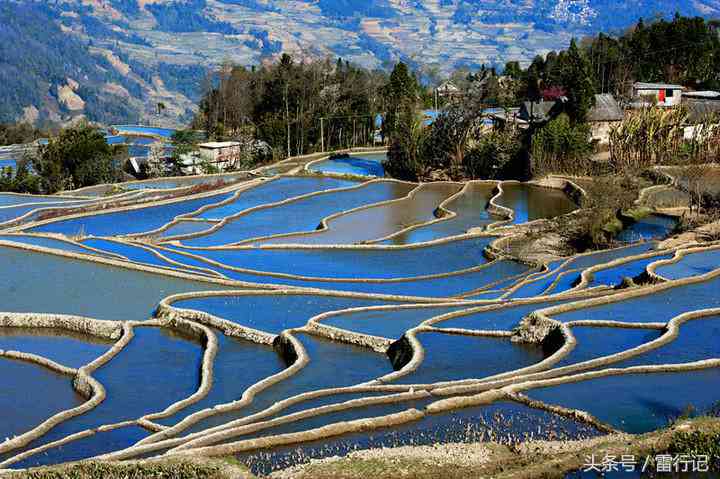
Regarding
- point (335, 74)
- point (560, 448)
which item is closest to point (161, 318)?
point (560, 448)

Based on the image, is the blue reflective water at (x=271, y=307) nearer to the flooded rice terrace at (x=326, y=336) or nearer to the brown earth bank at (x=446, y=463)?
the flooded rice terrace at (x=326, y=336)

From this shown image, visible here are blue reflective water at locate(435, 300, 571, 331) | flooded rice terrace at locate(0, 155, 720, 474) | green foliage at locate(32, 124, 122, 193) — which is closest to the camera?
flooded rice terrace at locate(0, 155, 720, 474)

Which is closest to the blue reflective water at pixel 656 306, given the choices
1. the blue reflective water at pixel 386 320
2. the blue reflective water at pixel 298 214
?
the blue reflective water at pixel 386 320

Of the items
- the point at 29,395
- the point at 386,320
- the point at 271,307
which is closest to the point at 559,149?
the point at 271,307

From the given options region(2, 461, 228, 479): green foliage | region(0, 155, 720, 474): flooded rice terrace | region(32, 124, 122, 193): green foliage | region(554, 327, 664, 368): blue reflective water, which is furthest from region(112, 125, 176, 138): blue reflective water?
region(2, 461, 228, 479): green foliage

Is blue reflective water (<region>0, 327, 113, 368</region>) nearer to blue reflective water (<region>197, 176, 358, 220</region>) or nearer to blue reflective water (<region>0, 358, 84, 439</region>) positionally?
blue reflective water (<region>0, 358, 84, 439</region>)

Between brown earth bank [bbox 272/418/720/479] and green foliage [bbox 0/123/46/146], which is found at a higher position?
green foliage [bbox 0/123/46/146]

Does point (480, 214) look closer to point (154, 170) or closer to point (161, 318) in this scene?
point (161, 318)
